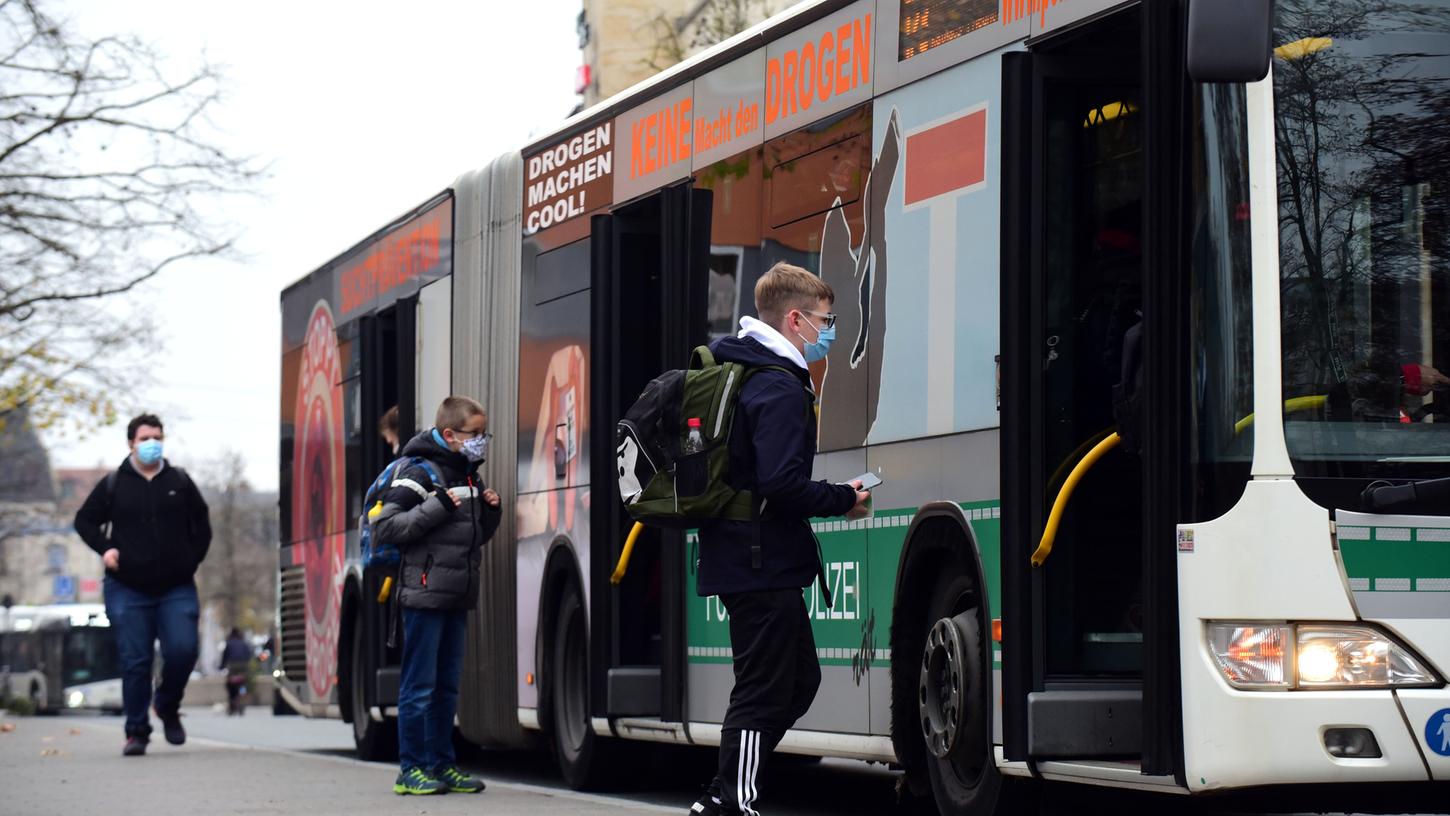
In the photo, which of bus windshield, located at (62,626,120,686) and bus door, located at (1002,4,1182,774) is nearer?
bus door, located at (1002,4,1182,774)

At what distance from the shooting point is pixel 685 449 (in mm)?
7453

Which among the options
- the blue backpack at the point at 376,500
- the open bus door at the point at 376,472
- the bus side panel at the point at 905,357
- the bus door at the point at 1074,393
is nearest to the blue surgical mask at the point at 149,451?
the open bus door at the point at 376,472

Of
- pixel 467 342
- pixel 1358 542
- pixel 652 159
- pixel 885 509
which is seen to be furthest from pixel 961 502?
pixel 467 342

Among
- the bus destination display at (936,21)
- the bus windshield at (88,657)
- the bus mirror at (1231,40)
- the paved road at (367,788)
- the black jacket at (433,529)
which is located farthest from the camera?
the bus windshield at (88,657)

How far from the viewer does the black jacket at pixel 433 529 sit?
11.0m

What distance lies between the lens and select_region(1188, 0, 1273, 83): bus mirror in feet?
19.9

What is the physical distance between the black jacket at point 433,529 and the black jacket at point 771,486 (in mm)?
3664

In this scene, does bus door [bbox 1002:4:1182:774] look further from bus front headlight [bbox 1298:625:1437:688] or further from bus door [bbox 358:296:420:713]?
bus door [bbox 358:296:420:713]

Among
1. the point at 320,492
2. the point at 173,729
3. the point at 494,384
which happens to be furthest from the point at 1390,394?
the point at 320,492

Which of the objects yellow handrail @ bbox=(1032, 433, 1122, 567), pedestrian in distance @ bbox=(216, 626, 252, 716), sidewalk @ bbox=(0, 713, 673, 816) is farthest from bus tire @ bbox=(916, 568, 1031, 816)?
pedestrian in distance @ bbox=(216, 626, 252, 716)

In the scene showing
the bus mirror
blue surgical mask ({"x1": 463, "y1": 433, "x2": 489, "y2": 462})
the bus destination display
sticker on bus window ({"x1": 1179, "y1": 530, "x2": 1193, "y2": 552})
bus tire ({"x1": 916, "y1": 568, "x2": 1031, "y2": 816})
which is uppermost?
the bus destination display

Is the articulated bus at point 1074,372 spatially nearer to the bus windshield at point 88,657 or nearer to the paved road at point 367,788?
the paved road at point 367,788

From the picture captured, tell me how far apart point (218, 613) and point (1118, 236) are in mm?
114277

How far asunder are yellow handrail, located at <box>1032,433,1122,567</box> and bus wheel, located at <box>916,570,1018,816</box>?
580 millimetres
